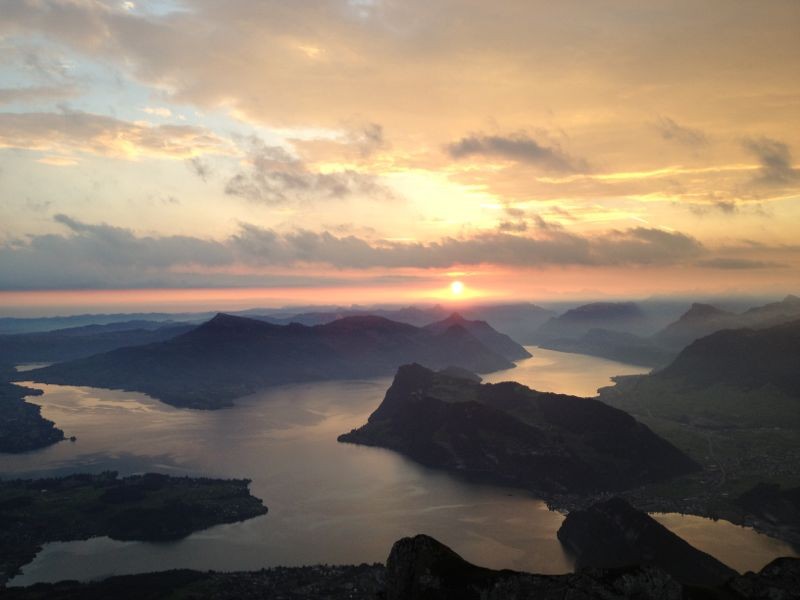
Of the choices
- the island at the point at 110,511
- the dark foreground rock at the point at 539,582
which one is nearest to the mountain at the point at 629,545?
the dark foreground rock at the point at 539,582

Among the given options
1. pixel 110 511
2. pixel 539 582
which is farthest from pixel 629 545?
pixel 110 511

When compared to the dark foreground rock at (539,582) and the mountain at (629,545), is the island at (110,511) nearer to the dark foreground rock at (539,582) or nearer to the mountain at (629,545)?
the mountain at (629,545)

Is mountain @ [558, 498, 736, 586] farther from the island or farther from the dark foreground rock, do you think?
the island

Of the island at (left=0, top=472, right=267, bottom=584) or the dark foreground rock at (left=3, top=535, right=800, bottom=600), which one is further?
the island at (left=0, top=472, right=267, bottom=584)

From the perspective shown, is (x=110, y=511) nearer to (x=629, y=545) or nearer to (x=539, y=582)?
(x=629, y=545)

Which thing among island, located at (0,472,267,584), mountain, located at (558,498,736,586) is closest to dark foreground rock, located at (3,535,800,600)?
mountain, located at (558,498,736,586)
